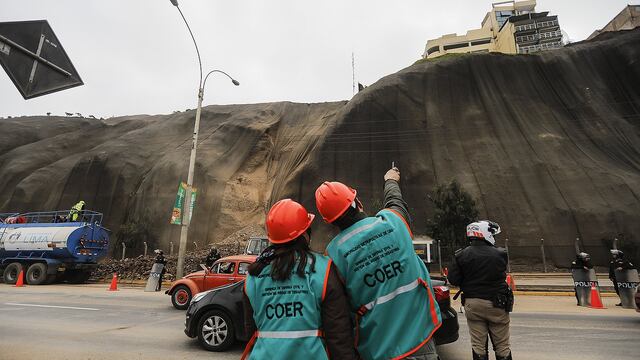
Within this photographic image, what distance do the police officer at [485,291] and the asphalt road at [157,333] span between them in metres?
1.89

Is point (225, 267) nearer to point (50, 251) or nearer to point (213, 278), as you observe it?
point (213, 278)

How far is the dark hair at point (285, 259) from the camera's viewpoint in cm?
187

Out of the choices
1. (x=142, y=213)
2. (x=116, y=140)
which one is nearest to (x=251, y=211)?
(x=142, y=213)

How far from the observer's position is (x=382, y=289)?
204cm

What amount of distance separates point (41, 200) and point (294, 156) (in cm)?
2816

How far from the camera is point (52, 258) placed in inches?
710

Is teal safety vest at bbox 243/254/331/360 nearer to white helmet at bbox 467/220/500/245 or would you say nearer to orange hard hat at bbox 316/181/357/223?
orange hard hat at bbox 316/181/357/223

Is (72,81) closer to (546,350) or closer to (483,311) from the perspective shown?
(483,311)

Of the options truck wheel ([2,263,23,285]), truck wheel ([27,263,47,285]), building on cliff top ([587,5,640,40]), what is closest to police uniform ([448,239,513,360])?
truck wheel ([27,263,47,285])

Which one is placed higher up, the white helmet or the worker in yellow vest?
the worker in yellow vest

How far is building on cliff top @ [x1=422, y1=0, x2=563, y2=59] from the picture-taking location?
205ft

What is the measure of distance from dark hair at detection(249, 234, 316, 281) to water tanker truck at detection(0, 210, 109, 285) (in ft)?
65.7

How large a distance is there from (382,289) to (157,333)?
6.52 meters

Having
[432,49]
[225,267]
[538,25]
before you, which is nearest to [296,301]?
[225,267]
